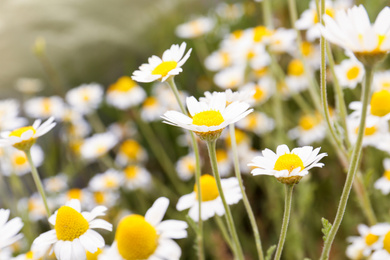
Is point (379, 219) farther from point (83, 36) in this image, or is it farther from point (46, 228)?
point (83, 36)

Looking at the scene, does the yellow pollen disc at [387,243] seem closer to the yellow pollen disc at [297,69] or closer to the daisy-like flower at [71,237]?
the daisy-like flower at [71,237]

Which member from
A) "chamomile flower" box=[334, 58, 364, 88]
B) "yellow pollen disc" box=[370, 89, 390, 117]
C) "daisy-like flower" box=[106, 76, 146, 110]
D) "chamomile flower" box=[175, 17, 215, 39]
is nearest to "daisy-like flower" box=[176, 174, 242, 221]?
"yellow pollen disc" box=[370, 89, 390, 117]

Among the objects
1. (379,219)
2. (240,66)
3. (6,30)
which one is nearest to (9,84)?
(6,30)

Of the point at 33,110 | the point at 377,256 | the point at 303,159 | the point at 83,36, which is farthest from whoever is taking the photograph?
the point at 83,36

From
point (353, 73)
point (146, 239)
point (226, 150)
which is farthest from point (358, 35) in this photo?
point (226, 150)

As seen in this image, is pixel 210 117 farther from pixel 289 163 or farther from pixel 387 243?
pixel 387 243

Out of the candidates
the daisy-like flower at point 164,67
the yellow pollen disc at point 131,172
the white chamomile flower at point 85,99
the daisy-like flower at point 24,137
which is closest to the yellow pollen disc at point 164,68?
the daisy-like flower at point 164,67
